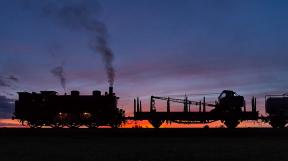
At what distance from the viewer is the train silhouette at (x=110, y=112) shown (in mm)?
34688

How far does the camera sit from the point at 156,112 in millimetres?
34594

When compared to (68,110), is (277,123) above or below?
below

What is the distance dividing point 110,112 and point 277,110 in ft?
47.1

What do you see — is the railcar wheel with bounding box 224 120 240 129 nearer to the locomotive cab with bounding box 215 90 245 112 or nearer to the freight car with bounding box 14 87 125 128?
the locomotive cab with bounding box 215 90 245 112

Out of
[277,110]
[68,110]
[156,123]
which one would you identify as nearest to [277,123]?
[277,110]

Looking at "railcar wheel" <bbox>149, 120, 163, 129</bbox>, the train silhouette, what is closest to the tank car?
the train silhouette

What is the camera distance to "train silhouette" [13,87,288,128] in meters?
34.7

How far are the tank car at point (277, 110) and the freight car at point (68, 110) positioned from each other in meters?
Answer: 12.5

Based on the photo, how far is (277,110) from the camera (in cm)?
3800

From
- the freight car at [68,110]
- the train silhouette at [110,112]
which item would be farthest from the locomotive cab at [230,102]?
the freight car at [68,110]

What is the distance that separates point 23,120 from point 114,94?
8277 mm

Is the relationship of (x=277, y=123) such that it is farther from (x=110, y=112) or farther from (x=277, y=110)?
(x=110, y=112)

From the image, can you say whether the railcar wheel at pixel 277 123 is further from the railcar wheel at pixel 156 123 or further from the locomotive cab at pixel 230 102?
the railcar wheel at pixel 156 123

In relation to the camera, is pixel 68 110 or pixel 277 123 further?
pixel 68 110
